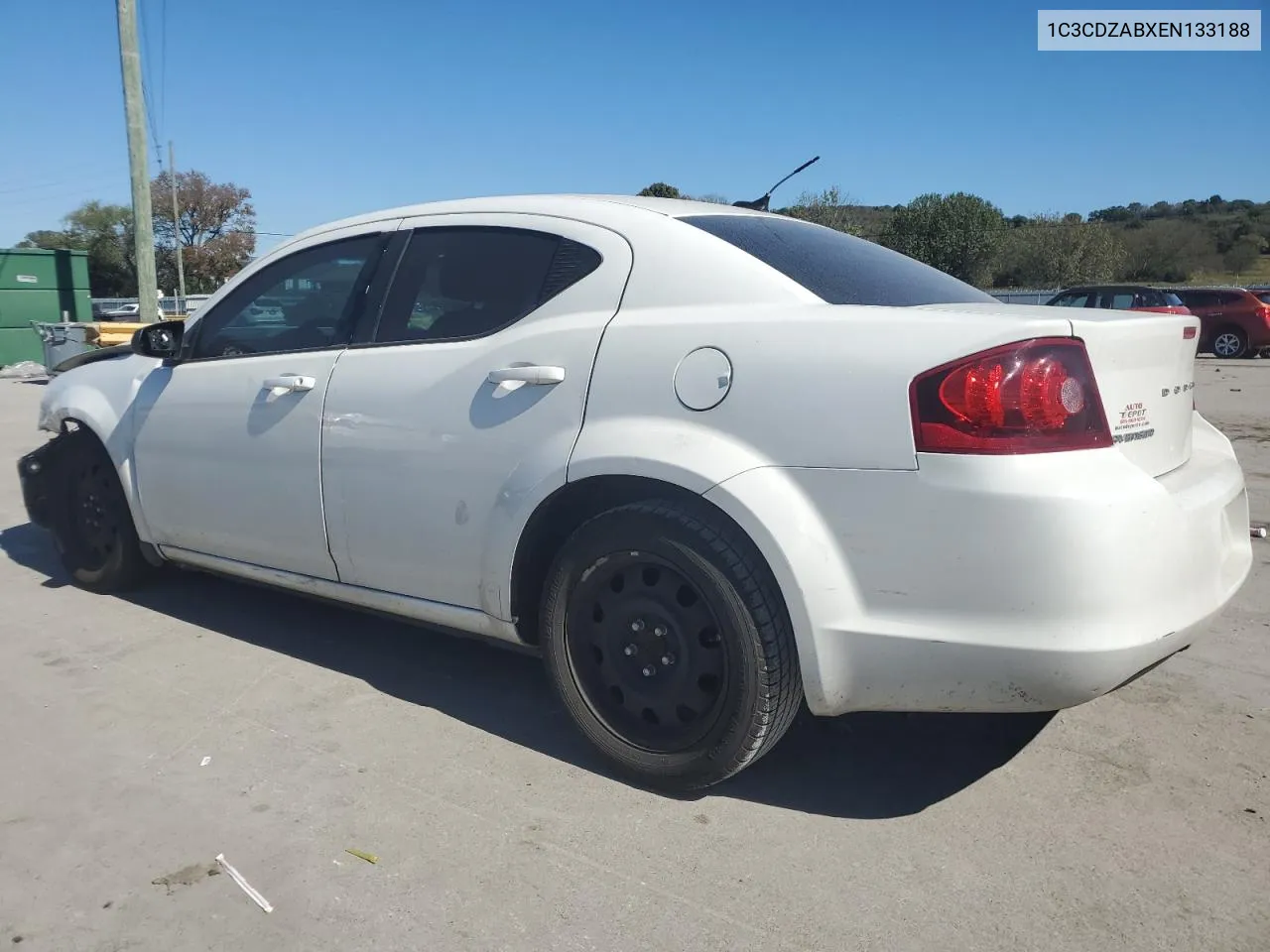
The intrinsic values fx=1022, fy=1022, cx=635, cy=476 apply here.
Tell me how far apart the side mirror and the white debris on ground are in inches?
665

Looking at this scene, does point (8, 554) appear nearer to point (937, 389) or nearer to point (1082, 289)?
point (937, 389)

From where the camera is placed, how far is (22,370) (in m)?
19.5

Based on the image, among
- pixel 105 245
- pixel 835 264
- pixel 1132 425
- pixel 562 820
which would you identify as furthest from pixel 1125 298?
pixel 105 245

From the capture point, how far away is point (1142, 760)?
302cm

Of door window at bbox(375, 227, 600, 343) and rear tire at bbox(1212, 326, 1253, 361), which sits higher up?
door window at bbox(375, 227, 600, 343)

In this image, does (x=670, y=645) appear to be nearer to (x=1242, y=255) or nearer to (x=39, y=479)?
(x=39, y=479)

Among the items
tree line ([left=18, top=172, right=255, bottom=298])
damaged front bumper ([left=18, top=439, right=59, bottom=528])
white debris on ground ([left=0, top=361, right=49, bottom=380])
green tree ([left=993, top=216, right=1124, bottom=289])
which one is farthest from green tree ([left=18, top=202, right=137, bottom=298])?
damaged front bumper ([left=18, top=439, right=59, bottom=528])

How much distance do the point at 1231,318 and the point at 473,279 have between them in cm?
2164

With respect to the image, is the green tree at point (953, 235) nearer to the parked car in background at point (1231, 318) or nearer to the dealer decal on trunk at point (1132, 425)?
the parked car in background at point (1231, 318)

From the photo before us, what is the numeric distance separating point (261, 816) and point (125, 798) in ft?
1.47

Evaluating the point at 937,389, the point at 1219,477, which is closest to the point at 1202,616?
the point at 1219,477

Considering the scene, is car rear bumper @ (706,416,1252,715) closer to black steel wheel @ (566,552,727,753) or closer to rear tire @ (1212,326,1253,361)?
black steel wheel @ (566,552,727,753)

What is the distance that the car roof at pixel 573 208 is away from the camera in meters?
3.18

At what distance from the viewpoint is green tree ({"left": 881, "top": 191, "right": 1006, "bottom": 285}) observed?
1950 inches
